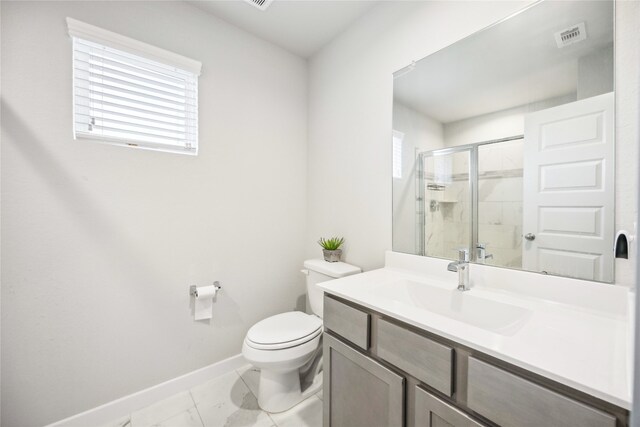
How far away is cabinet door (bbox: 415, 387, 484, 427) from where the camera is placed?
710mm

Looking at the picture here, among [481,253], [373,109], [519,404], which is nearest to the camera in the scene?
[519,404]

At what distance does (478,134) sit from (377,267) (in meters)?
0.94

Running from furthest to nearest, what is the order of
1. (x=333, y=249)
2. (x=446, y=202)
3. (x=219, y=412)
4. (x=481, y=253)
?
(x=333, y=249), (x=219, y=412), (x=446, y=202), (x=481, y=253)

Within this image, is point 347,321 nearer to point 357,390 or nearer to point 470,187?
point 357,390

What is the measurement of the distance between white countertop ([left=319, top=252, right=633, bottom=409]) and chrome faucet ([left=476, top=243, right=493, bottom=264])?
1.3 inches

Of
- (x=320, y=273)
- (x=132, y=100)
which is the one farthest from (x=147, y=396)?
(x=132, y=100)

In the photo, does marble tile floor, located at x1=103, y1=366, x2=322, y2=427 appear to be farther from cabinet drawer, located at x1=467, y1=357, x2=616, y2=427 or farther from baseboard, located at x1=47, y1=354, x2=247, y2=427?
cabinet drawer, located at x1=467, y1=357, x2=616, y2=427

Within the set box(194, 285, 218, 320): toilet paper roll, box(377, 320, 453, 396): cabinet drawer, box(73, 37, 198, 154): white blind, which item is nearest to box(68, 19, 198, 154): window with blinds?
box(73, 37, 198, 154): white blind

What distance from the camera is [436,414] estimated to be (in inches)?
30.4

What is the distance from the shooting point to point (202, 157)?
1715mm

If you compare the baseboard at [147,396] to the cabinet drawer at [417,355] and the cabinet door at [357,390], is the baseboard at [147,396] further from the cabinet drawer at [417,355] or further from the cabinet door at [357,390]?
the cabinet drawer at [417,355]

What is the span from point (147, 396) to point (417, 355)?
1669 mm

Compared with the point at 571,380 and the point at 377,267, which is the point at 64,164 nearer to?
the point at 377,267

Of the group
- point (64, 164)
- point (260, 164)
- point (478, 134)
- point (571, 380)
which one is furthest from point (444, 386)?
point (64, 164)
